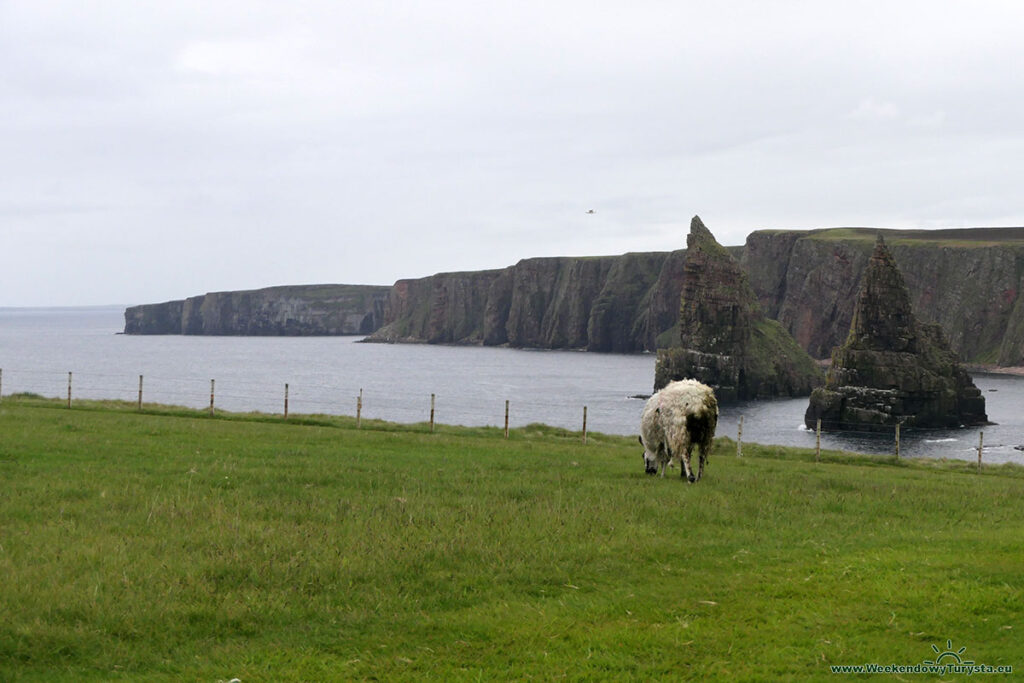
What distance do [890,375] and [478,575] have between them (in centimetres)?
10071

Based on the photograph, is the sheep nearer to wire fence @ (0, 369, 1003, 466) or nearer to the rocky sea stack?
wire fence @ (0, 369, 1003, 466)

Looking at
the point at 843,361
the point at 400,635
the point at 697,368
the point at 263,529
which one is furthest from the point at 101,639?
the point at 697,368

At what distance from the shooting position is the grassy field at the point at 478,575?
Answer: 29.4ft

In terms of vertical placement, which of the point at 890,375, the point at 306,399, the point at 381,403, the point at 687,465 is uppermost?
the point at 890,375

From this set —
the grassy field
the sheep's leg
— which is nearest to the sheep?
the sheep's leg

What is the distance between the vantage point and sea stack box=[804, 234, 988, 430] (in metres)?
100

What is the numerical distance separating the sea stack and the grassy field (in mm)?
84967

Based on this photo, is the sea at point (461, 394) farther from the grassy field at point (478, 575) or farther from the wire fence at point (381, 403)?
the grassy field at point (478, 575)

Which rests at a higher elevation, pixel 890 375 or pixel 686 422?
pixel 890 375

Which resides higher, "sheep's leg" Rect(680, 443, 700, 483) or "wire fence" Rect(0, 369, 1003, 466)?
"sheep's leg" Rect(680, 443, 700, 483)

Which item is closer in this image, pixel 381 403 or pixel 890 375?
pixel 381 403

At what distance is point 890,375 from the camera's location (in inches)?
4028

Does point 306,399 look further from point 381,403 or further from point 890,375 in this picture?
point 890,375

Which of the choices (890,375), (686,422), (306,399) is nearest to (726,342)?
(890,375)
